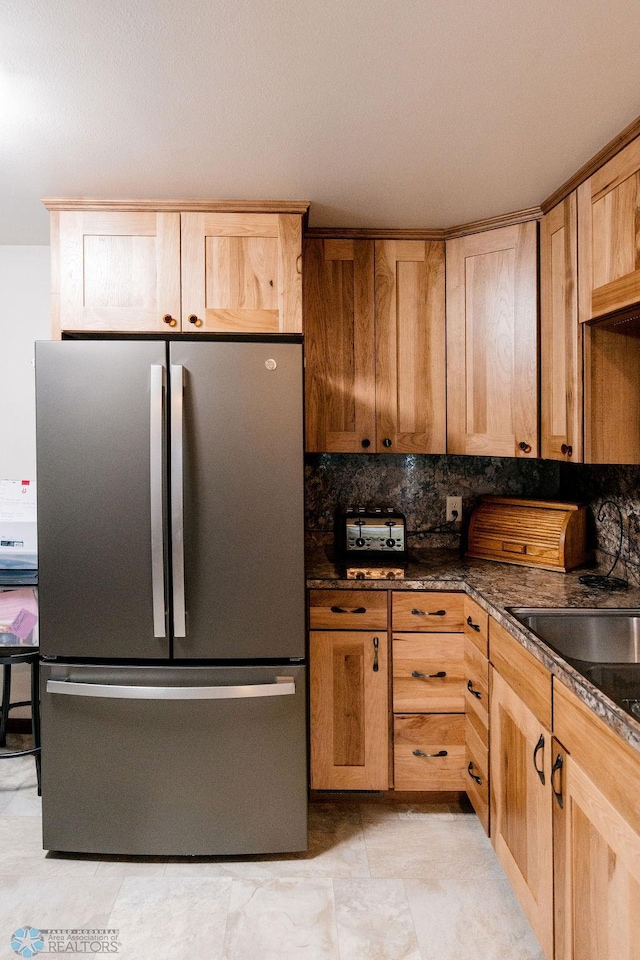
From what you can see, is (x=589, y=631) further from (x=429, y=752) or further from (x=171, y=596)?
(x=171, y=596)

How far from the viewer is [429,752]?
2.41 metres

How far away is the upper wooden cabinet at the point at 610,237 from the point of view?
180 centimetres

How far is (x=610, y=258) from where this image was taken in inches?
75.8

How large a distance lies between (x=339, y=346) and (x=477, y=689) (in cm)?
147

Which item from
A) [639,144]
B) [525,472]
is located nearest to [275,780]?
[525,472]

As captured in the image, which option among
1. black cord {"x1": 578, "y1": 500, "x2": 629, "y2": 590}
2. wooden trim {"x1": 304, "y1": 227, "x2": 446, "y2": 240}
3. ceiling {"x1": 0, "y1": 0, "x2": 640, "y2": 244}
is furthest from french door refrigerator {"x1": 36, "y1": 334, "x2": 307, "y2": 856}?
black cord {"x1": 578, "y1": 500, "x2": 629, "y2": 590}

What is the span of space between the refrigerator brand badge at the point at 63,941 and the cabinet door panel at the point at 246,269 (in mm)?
1961

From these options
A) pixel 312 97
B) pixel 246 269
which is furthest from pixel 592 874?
pixel 246 269

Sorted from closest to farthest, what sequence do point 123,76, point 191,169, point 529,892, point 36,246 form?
point 123,76 < point 529,892 < point 191,169 < point 36,246

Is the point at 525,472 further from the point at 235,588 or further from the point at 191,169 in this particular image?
the point at 191,169

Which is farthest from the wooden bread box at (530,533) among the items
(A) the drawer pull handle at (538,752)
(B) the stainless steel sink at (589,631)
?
(A) the drawer pull handle at (538,752)

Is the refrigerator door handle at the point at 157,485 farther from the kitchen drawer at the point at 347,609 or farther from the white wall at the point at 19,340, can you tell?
the white wall at the point at 19,340

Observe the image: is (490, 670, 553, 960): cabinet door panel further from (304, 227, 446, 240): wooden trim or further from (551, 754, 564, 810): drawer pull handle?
(304, 227, 446, 240): wooden trim

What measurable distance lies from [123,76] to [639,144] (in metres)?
1.39
